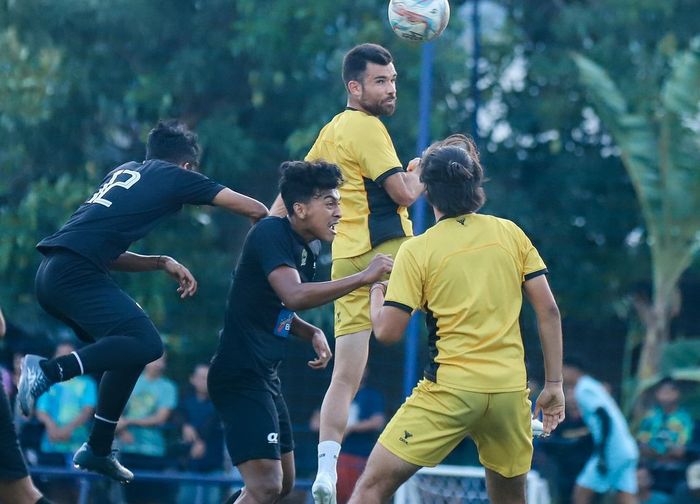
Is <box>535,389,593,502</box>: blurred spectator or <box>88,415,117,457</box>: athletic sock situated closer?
<box>88,415,117,457</box>: athletic sock

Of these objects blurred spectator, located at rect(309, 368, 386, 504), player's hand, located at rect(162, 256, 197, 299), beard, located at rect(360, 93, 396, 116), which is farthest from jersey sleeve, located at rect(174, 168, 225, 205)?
blurred spectator, located at rect(309, 368, 386, 504)

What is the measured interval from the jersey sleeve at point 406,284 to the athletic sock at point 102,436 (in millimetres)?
1994

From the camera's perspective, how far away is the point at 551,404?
6.43 metres

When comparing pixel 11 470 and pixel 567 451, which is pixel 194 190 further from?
pixel 567 451

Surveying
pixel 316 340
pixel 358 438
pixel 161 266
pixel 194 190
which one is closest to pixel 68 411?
pixel 358 438

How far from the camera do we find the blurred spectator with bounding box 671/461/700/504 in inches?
453

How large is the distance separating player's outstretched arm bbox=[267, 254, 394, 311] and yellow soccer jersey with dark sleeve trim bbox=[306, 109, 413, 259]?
37.2 inches

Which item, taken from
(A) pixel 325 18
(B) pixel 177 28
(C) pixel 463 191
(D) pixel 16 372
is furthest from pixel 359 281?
(B) pixel 177 28

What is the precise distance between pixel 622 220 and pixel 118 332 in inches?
468

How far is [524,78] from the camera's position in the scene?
18016mm

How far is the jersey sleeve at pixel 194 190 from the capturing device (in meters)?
6.97

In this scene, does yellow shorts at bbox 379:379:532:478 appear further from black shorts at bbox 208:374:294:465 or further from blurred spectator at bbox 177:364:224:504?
blurred spectator at bbox 177:364:224:504

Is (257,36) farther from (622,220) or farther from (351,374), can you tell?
(351,374)

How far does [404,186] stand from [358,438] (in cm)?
525
